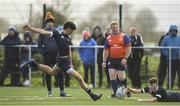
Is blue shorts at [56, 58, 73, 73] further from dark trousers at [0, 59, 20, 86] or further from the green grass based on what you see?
dark trousers at [0, 59, 20, 86]

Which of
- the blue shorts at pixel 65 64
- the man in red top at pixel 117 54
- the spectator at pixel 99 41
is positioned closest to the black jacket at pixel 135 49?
the spectator at pixel 99 41

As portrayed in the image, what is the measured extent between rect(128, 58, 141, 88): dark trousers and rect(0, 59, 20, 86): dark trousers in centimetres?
382

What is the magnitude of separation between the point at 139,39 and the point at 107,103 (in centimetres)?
834

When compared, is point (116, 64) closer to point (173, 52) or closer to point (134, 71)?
point (173, 52)

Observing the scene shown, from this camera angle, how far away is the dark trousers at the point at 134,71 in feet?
81.0

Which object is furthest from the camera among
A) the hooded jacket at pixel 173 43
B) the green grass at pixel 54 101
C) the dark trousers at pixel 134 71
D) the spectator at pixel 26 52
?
the spectator at pixel 26 52

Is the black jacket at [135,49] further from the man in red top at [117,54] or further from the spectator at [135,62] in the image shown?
the man in red top at [117,54]

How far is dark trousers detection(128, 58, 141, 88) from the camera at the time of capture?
81.0 feet

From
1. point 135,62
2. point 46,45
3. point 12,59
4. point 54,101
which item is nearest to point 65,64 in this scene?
point 54,101

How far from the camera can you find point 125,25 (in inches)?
1056

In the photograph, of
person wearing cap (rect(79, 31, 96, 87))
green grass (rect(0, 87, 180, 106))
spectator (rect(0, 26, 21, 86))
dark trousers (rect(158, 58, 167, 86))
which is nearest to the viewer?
green grass (rect(0, 87, 180, 106))

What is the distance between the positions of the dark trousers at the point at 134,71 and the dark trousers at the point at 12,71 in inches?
150

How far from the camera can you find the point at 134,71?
24.9 metres

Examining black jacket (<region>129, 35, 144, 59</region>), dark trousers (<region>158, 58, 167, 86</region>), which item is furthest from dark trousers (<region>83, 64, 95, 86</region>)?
dark trousers (<region>158, 58, 167, 86</region>)
